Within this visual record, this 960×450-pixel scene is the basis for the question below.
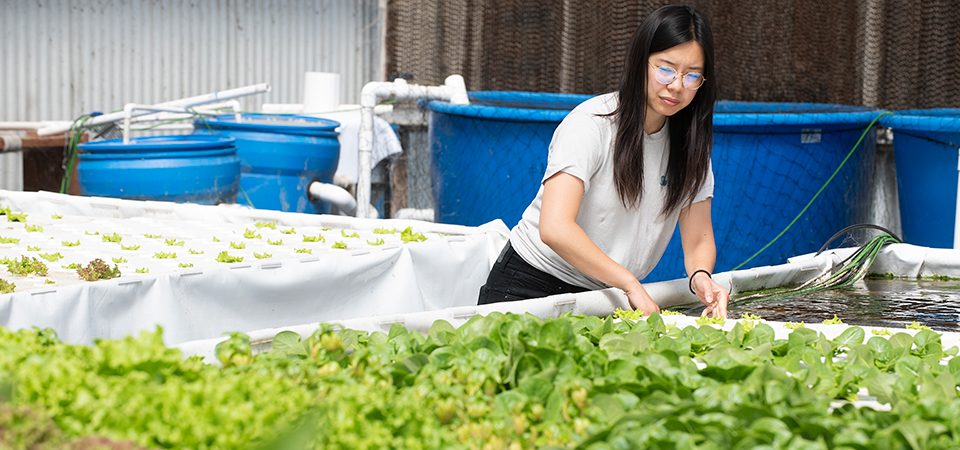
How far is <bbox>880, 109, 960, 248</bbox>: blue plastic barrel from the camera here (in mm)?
3686

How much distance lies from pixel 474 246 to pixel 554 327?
1.45 meters

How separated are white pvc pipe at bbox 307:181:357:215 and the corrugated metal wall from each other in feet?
9.67

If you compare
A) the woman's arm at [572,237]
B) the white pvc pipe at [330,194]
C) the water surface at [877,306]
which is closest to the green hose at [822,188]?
the water surface at [877,306]

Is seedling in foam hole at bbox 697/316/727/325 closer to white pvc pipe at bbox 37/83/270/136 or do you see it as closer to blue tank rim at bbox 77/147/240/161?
blue tank rim at bbox 77/147/240/161

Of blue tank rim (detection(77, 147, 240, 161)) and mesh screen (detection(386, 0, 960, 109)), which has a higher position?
mesh screen (detection(386, 0, 960, 109))

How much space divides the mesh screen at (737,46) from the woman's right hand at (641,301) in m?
3.60

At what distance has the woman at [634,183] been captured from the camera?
1736 millimetres

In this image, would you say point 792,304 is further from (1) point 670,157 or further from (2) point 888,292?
(1) point 670,157

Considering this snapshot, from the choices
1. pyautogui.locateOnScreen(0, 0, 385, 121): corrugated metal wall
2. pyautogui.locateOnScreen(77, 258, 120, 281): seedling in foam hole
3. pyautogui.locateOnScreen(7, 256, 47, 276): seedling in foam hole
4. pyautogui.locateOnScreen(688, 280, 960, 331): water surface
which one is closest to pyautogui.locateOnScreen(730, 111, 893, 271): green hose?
pyautogui.locateOnScreen(688, 280, 960, 331): water surface

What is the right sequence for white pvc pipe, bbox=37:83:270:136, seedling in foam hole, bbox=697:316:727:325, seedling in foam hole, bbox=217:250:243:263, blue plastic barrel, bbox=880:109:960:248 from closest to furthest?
seedling in foam hole, bbox=697:316:727:325 → seedling in foam hole, bbox=217:250:243:263 → blue plastic barrel, bbox=880:109:960:248 → white pvc pipe, bbox=37:83:270:136

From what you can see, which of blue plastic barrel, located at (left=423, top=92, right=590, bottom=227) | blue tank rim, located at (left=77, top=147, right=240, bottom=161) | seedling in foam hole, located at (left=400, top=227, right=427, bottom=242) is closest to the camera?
seedling in foam hole, located at (left=400, top=227, right=427, bottom=242)

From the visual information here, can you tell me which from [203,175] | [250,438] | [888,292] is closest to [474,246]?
[888,292]

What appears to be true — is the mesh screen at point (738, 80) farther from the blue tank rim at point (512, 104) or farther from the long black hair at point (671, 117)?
the long black hair at point (671, 117)

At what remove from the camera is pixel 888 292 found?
7.61ft
